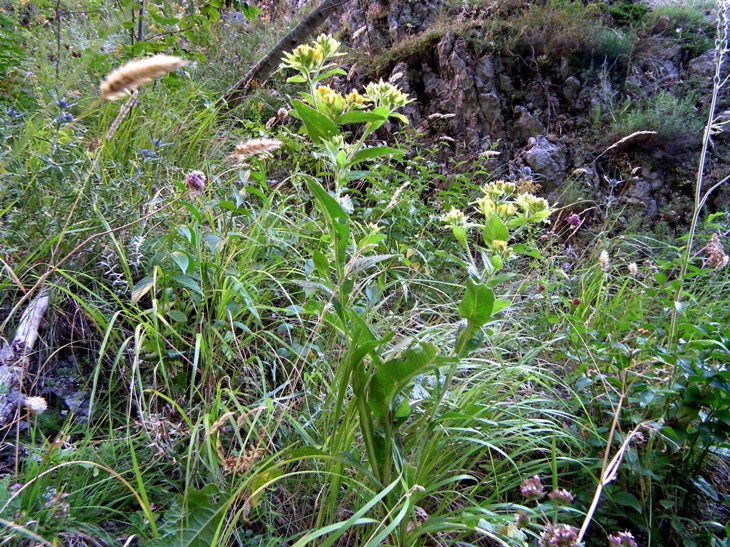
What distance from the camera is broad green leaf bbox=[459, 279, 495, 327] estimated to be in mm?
889

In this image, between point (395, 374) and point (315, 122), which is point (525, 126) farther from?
point (395, 374)

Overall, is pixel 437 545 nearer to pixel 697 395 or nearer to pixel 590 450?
pixel 590 450

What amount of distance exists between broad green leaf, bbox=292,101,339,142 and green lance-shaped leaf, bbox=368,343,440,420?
0.51 meters

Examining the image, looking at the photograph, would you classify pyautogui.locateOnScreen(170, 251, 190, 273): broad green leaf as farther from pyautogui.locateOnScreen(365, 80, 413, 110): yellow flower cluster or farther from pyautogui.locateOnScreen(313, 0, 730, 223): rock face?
pyautogui.locateOnScreen(313, 0, 730, 223): rock face

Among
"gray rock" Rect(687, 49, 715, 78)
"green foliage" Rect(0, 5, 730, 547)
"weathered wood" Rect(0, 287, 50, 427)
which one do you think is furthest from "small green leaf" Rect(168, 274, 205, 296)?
"gray rock" Rect(687, 49, 715, 78)

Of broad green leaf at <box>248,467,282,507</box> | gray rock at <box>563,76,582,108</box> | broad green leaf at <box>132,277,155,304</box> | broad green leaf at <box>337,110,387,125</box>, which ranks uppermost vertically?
broad green leaf at <box>337,110,387,125</box>

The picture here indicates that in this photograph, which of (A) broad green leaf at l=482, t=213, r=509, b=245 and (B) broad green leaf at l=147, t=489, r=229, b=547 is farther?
(A) broad green leaf at l=482, t=213, r=509, b=245

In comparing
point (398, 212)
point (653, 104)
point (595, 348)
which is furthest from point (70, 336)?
point (653, 104)

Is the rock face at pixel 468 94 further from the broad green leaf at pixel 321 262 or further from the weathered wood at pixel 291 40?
the broad green leaf at pixel 321 262

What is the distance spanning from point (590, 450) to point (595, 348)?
0.34 m

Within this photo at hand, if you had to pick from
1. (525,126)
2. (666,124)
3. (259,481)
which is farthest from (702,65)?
(259,481)

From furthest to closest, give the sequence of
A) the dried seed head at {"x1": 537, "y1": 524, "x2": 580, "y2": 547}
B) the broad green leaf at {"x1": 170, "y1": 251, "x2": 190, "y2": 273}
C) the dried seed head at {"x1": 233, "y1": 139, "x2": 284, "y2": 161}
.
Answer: the broad green leaf at {"x1": 170, "y1": 251, "x2": 190, "y2": 273} → the dried seed head at {"x1": 233, "y1": 139, "x2": 284, "y2": 161} → the dried seed head at {"x1": 537, "y1": 524, "x2": 580, "y2": 547}

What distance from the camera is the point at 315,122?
3.33 feet

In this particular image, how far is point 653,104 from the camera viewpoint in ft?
13.0
